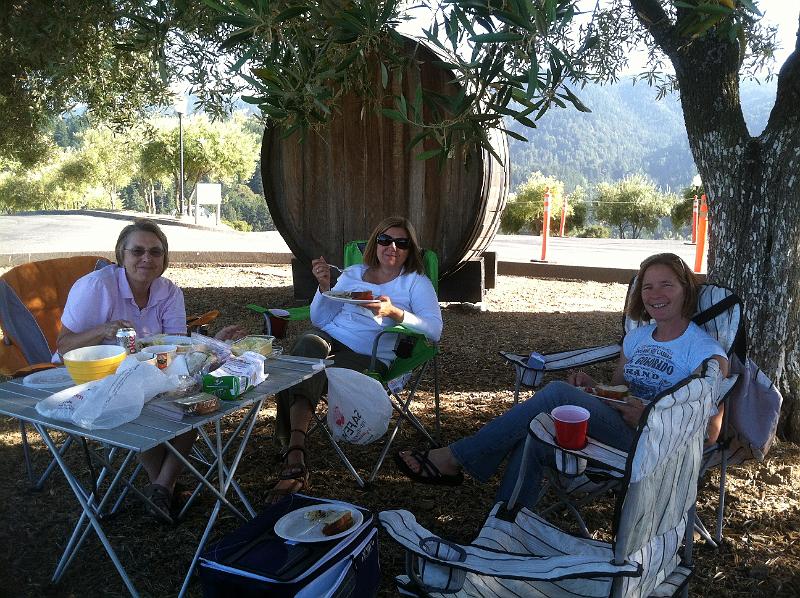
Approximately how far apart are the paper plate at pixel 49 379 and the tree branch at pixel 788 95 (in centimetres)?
301

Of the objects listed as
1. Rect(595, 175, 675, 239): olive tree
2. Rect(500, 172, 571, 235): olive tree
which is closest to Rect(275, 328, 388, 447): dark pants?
Rect(500, 172, 571, 235): olive tree

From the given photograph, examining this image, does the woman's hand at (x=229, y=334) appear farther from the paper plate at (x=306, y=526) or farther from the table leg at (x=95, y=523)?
the paper plate at (x=306, y=526)

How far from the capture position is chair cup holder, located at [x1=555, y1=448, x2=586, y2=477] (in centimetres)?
188

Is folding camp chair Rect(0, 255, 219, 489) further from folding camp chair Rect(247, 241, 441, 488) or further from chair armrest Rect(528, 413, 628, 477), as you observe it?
chair armrest Rect(528, 413, 628, 477)

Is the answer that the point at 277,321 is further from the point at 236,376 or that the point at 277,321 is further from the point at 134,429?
the point at 134,429

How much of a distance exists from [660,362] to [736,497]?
764mm

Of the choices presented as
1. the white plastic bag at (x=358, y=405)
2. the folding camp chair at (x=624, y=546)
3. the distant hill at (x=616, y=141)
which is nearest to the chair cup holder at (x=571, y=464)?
the folding camp chair at (x=624, y=546)

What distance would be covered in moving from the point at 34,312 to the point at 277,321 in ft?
3.56

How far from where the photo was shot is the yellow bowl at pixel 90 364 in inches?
81.1

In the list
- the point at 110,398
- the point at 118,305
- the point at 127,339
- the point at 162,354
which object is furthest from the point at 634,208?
the point at 110,398

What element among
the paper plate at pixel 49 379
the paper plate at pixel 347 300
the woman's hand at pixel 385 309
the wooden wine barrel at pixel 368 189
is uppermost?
the wooden wine barrel at pixel 368 189

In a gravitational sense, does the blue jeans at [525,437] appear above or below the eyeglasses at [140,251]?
below

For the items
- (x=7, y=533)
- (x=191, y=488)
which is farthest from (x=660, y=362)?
(x=7, y=533)

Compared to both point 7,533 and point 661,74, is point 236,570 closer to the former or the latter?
point 7,533
